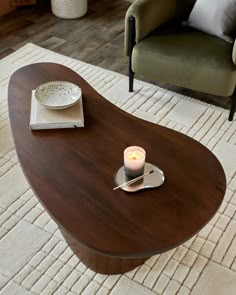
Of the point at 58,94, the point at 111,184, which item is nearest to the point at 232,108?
the point at 58,94

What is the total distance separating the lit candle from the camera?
56.9 inches

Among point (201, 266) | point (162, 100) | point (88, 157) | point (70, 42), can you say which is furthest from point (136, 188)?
point (70, 42)

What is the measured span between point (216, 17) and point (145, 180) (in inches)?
52.3

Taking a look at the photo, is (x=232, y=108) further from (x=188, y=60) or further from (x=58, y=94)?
(x=58, y=94)

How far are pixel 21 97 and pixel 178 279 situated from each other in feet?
3.48

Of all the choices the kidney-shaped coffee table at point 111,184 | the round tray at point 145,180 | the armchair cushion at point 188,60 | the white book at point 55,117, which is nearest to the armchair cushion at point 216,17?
the armchair cushion at point 188,60

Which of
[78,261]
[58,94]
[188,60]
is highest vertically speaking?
[58,94]

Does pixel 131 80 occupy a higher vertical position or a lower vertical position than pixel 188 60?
lower

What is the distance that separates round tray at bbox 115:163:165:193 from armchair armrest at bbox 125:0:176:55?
45.1 inches

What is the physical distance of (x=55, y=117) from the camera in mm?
1714

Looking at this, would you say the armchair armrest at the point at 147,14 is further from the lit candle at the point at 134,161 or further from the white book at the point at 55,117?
the lit candle at the point at 134,161

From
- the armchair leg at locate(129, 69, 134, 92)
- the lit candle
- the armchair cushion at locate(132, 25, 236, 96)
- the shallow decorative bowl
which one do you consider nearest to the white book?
the shallow decorative bowl

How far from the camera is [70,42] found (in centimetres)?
327

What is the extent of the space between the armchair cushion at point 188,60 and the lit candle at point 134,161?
3.23ft
